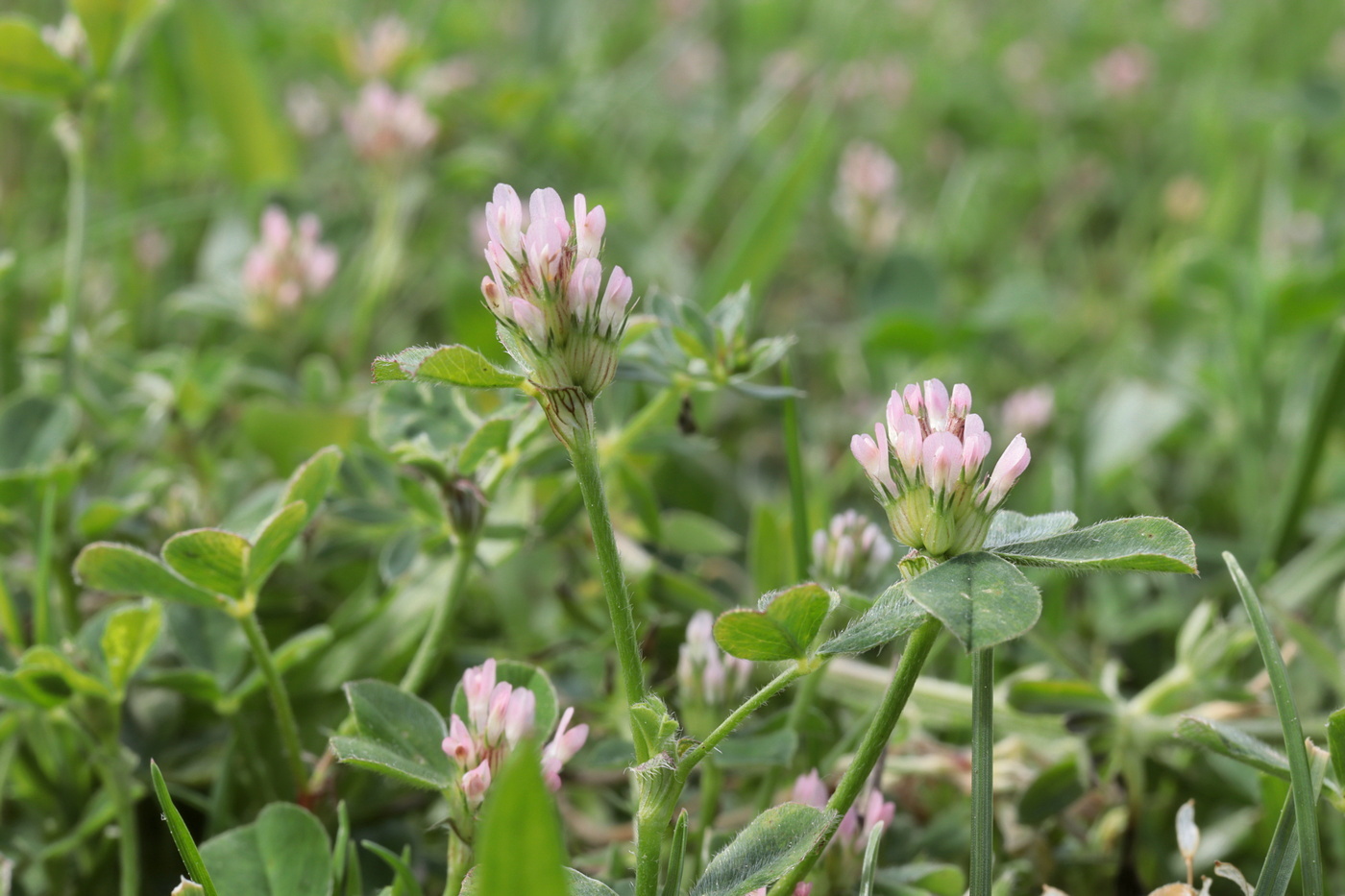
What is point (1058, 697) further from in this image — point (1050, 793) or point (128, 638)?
point (128, 638)

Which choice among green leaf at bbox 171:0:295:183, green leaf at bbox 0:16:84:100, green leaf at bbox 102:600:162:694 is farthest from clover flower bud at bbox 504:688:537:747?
green leaf at bbox 171:0:295:183

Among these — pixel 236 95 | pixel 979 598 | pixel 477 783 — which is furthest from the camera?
pixel 236 95

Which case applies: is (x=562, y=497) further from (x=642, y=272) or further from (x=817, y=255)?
(x=817, y=255)

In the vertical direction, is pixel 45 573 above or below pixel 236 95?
below

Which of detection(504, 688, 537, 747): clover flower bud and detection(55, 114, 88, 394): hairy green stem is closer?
detection(504, 688, 537, 747): clover flower bud

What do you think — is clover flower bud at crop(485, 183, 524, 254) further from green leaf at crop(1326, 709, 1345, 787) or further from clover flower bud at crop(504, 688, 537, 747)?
green leaf at crop(1326, 709, 1345, 787)

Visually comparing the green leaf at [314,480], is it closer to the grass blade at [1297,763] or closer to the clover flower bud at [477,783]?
the clover flower bud at [477,783]

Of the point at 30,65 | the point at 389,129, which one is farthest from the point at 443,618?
the point at 389,129
